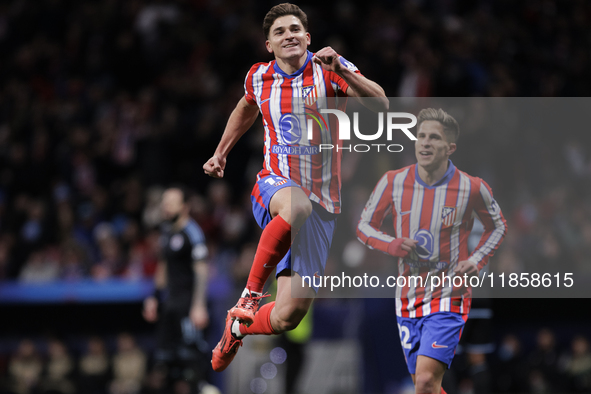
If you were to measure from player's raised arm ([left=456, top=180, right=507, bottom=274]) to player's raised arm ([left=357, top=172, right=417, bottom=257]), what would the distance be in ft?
1.42

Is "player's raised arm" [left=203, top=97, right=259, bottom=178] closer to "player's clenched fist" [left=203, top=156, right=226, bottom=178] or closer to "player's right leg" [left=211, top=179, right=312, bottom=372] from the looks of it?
"player's clenched fist" [left=203, top=156, right=226, bottom=178]

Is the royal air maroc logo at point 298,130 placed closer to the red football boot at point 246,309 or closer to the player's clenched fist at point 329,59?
the player's clenched fist at point 329,59

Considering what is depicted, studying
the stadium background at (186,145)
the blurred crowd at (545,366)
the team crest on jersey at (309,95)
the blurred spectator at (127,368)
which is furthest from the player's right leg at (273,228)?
the blurred crowd at (545,366)

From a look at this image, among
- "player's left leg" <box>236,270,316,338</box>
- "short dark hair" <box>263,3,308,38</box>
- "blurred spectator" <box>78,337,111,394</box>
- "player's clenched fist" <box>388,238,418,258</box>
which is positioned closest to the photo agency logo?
"short dark hair" <box>263,3,308,38</box>

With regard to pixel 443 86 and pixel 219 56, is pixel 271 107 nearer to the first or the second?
pixel 443 86

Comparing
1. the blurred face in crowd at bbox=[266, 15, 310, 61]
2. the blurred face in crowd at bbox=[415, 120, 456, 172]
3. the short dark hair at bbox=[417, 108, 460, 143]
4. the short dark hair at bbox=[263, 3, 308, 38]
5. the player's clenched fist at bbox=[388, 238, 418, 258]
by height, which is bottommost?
the player's clenched fist at bbox=[388, 238, 418, 258]

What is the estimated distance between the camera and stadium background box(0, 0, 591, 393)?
10.1 meters

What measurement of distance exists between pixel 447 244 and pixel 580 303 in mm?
5847

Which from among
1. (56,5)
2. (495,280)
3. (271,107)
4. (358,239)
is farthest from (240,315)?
(56,5)

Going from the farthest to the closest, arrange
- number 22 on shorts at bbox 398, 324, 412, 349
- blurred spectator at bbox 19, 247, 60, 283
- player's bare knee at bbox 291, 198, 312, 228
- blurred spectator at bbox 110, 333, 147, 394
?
blurred spectator at bbox 19, 247, 60, 283 → blurred spectator at bbox 110, 333, 147, 394 → number 22 on shorts at bbox 398, 324, 412, 349 → player's bare knee at bbox 291, 198, 312, 228

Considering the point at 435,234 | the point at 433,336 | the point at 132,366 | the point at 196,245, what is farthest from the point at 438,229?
the point at 132,366

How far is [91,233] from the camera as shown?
38.5 ft

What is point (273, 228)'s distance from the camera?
16.8 feet

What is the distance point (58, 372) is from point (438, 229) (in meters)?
7.19
